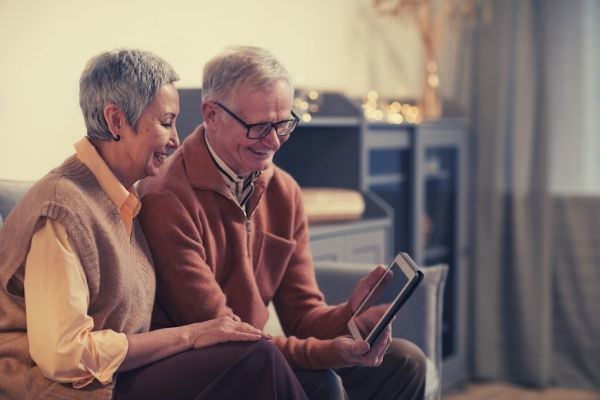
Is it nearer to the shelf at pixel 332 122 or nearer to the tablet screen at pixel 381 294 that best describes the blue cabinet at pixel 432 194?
the shelf at pixel 332 122

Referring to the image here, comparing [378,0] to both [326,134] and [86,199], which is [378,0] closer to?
[326,134]

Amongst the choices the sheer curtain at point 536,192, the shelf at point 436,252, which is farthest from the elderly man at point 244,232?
the sheer curtain at point 536,192

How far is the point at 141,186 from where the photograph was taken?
1.81 meters

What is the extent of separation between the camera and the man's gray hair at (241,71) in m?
1.79

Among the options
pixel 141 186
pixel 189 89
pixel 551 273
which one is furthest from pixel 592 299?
pixel 141 186

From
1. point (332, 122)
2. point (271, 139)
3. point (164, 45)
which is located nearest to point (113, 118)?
point (271, 139)

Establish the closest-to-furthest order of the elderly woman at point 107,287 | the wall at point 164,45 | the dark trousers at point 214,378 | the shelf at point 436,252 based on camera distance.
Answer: the elderly woman at point 107,287 → the dark trousers at point 214,378 → the wall at point 164,45 → the shelf at point 436,252

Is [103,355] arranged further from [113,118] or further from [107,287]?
[113,118]

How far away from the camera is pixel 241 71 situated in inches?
70.3

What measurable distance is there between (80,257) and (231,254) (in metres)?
0.46

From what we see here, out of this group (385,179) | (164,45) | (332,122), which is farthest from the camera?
(385,179)

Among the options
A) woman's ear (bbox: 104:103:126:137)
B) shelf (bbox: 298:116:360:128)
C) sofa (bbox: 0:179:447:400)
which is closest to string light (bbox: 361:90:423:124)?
shelf (bbox: 298:116:360:128)

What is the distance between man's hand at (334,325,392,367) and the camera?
69.4 inches

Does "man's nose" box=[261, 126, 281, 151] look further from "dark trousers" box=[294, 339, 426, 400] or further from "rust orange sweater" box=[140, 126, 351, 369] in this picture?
"dark trousers" box=[294, 339, 426, 400]
